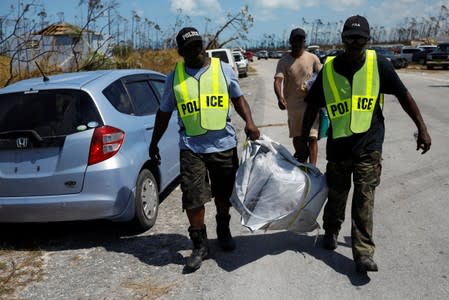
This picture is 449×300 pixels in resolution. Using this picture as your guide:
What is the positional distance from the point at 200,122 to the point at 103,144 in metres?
0.94

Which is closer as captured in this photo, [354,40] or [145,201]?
[354,40]

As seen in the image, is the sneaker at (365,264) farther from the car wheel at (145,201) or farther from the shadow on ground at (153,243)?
the car wheel at (145,201)

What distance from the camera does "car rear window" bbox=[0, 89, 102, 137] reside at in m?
4.10

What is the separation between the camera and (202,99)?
371cm

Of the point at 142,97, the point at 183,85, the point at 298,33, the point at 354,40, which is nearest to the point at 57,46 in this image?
the point at 142,97

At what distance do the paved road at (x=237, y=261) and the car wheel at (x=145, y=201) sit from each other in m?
0.14

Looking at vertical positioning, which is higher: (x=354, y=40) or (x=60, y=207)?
(x=354, y=40)

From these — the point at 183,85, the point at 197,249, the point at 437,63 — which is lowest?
the point at 437,63

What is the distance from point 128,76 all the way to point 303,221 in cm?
255

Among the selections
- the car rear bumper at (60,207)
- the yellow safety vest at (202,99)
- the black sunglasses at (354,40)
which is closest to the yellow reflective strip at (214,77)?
the yellow safety vest at (202,99)

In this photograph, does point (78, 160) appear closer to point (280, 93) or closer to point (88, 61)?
point (280, 93)

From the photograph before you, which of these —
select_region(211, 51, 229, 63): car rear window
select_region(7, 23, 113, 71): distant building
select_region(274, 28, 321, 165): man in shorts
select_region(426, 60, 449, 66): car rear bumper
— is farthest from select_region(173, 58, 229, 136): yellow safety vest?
select_region(426, 60, 449, 66): car rear bumper

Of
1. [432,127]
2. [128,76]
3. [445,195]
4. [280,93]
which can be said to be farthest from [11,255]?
[432,127]

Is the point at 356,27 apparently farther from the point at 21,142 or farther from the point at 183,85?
the point at 21,142
